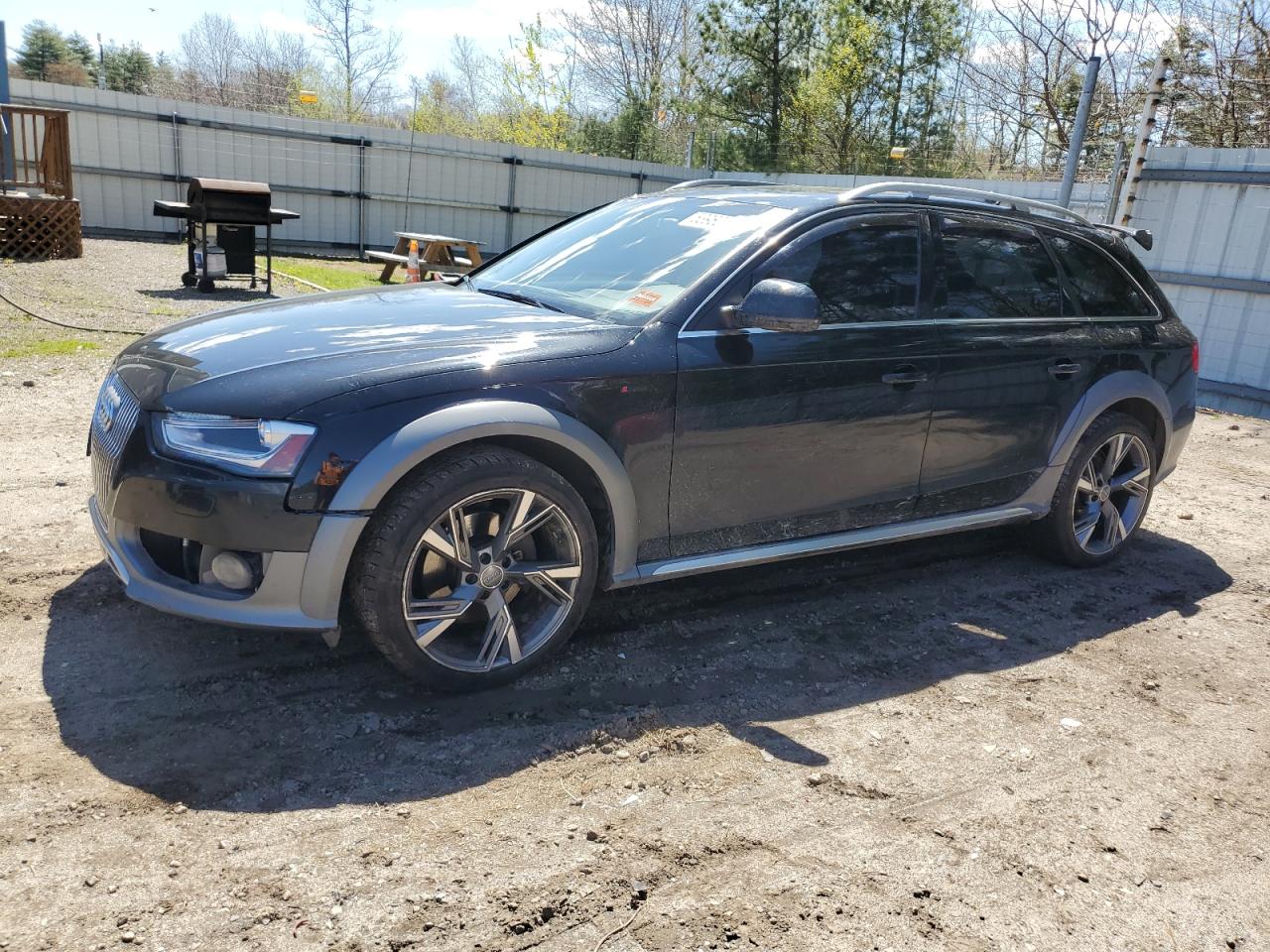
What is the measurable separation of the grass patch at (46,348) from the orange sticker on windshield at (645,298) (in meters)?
6.34

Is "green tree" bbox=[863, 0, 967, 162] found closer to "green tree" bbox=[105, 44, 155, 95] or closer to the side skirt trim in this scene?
the side skirt trim

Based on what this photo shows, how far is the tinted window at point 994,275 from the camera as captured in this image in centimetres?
447

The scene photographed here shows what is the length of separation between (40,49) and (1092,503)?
202 feet

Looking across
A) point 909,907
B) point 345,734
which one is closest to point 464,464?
point 345,734

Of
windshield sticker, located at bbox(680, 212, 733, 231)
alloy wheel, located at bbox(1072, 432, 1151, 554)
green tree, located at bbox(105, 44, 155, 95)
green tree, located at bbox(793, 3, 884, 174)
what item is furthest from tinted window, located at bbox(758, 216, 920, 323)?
green tree, located at bbox(105, 44, 155, 95)

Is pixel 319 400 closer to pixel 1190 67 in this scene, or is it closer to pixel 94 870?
pixel 94 870

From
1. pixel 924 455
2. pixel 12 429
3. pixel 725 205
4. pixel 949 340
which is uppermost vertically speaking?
pixel 725 205

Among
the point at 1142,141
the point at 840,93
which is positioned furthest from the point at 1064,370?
the point at 840,93

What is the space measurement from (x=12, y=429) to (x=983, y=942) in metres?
6.00

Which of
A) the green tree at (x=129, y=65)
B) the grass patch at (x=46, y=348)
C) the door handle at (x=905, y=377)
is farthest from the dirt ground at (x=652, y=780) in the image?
the green tree at (x=129, y=65)

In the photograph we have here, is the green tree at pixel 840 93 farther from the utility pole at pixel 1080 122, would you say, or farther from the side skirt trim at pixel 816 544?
the side skirt trim at pixel 816 544

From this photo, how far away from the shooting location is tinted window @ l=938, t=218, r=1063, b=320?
14.7 feet

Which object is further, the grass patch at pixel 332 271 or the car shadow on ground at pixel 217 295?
the grass patch at pixel 332 271

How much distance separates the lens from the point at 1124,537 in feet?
17.7
